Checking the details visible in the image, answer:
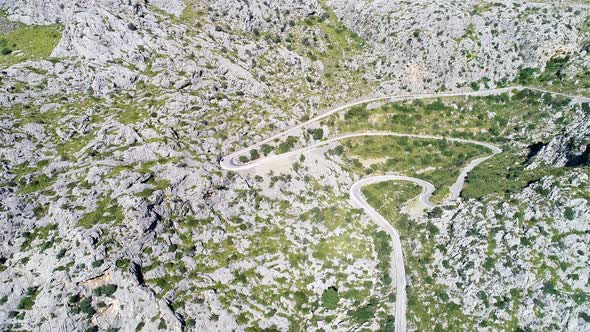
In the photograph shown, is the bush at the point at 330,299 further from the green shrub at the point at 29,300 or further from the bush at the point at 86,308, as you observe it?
the green shrub at the point at 29,300

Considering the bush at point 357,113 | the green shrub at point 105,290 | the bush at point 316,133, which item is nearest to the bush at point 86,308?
the green shrub at point 105,290

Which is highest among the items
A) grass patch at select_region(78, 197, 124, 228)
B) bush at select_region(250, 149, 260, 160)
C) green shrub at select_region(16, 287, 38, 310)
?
bush at select_region(250, 149, 260, 160)

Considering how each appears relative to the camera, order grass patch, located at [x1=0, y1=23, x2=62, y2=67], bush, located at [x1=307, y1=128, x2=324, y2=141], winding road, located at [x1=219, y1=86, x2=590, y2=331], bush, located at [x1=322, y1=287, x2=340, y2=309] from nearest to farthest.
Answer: bush, located at [x1=322, y1=287, x2=340, y2=309] < winding road, located at [x1=219, y1=86, x2=590, y2=331] < bush, located at [x1=307, y1=128, x2=324, y2=141] < grass patch, located at [x1=0, y1=23, x2=62, y2=67]

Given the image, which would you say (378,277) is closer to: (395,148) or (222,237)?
(222,237)

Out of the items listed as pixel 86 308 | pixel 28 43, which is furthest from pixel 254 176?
pixel 28 43

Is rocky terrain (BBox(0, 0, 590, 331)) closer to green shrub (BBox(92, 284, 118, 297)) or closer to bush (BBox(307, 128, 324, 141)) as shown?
green shrub (BBox(92, 284, 118, 297))

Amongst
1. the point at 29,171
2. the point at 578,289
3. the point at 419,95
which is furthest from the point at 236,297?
the point at 419,95

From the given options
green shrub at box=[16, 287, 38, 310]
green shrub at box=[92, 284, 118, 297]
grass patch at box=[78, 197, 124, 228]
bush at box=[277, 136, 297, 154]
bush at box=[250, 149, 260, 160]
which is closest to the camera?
green shrub at box=[16, 287, 38, 310]

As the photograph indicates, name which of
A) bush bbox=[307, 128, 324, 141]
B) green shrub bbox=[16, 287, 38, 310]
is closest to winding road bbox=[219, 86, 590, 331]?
bush bbox=[307, 128, 324, 141]

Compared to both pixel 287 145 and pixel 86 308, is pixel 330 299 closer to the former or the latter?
pixel 287 145
